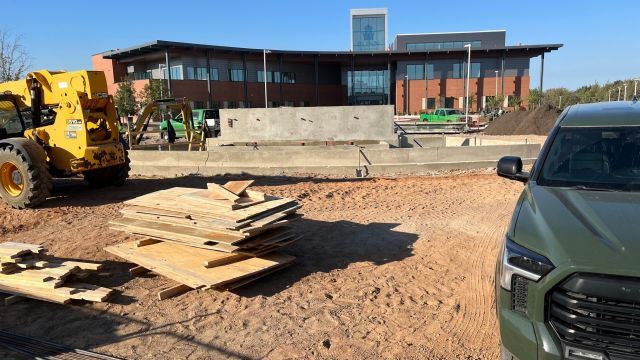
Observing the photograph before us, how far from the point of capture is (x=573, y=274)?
259 cm

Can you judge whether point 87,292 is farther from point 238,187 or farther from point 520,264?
point 520,264

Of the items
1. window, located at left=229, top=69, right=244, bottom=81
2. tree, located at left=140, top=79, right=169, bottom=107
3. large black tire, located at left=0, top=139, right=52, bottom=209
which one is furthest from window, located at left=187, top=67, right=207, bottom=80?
large black tire, located at left=0, top=139, right=52, bottom=209

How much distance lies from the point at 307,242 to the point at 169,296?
8.60 ft

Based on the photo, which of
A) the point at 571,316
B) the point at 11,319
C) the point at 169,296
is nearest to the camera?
the point at 571,316

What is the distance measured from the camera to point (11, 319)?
4965 mm

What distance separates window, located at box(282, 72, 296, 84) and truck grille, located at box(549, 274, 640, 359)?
2442 inches

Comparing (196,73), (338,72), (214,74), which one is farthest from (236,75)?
(338,72)

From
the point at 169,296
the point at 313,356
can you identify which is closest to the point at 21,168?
the point at 169,296

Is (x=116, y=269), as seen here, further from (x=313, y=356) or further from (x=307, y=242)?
(x=313, y=356)

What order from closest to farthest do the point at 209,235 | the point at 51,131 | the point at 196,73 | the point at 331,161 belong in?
the point at 209,235 < the point at 51,131 < the point at 331,161 < the point at 196,73

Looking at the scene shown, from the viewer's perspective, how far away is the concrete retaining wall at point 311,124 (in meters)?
19.9

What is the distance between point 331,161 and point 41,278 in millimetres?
10210

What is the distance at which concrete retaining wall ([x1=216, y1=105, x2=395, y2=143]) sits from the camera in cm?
1992

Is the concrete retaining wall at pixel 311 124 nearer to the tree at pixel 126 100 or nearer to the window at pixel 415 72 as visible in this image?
the tree at pixel 126 100
